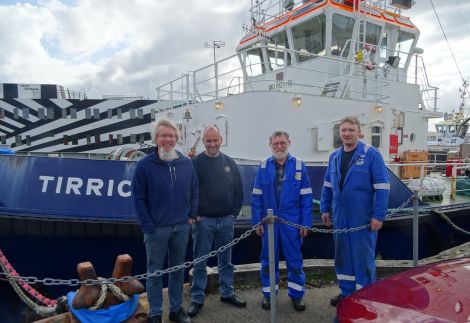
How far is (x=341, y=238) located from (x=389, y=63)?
6190 millimetres

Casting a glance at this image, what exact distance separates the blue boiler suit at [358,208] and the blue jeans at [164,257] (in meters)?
1.27

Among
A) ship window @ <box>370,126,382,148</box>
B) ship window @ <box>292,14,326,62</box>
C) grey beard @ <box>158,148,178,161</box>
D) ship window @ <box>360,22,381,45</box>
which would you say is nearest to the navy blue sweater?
grey beard @ <box>158,148,178,161</box>

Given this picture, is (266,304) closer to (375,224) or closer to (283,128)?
(375,224)

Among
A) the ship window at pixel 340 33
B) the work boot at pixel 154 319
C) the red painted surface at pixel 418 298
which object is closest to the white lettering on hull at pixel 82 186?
the work boot at pixel 154 319

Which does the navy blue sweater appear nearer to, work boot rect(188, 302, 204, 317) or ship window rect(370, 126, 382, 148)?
work boot rect(188, 302, 204, 317)

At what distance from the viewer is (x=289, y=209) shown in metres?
3.00

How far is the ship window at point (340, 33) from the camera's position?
723 cm

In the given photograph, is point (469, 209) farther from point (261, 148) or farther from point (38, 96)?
point (38, 96)

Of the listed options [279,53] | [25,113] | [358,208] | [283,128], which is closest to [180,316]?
[358,208]

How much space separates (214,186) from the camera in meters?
2.94

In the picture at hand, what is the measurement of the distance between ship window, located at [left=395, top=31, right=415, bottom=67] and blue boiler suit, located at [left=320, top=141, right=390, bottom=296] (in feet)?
20.7

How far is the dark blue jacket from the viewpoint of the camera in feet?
8.32

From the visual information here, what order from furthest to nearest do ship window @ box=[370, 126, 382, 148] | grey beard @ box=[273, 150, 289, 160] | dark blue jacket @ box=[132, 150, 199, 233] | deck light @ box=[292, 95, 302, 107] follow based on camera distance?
ship window @ box=[370, 126, 382, 148], deck light @ box=[292, 95, 302, 107], grey beard @ box=[273, 150, 289, 160], dark blue jacket @ box=[132, 150, 199, 233]

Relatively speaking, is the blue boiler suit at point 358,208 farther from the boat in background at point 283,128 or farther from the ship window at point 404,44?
the ship window at point 404,44
